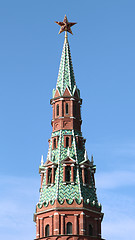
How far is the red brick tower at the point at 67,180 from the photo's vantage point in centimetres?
7019

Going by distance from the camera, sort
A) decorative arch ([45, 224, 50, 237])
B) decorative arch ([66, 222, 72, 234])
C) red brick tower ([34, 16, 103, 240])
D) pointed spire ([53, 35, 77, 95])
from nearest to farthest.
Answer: decorative arch ([66, 222, 72, 234]) < red brick tower ([34, 16, 103, 240]) < decorative arch ([45, 224, 50, 237]) < pointed spire ([53, 35, 77, 95])

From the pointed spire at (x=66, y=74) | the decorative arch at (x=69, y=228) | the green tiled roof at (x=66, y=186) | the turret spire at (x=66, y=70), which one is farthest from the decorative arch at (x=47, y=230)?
the pointed spire at (x=66, y=74)

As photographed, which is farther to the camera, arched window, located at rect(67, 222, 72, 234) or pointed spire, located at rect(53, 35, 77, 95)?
pointed spire, located at rect(53, 35, 77, 95)

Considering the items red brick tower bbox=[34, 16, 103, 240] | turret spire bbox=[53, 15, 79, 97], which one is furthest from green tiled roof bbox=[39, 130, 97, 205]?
turret spire bbox=[53, 15, 79, 97]

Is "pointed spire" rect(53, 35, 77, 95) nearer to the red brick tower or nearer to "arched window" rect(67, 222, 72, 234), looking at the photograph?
the red brick tower

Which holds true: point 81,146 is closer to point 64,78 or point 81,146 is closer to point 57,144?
point 57,144

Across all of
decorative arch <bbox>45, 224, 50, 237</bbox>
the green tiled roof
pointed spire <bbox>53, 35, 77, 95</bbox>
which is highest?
pointed spire <bbox>53, 35, 77, 95</bbox>

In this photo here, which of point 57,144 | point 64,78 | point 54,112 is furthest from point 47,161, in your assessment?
point 64,78

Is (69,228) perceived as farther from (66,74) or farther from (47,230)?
(66,74)

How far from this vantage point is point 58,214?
70250 millimetres

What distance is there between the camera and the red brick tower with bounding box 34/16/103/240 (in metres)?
70.2

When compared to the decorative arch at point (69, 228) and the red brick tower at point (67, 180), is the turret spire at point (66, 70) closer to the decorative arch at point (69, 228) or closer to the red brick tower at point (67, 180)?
the red brick tower at point (67, 180)

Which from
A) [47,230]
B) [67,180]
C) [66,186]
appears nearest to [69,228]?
[47,230]

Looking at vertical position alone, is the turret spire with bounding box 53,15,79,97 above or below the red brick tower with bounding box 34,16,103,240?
above
